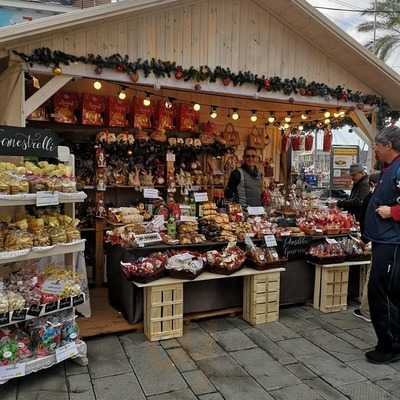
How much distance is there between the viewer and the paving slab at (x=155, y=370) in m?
2.85

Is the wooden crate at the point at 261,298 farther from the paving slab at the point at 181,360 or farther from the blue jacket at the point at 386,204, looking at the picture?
the blue jacket at the point at 386,204

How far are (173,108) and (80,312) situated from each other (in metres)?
3.35

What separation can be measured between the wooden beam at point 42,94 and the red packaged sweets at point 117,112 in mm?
1475

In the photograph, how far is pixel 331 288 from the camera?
443 cm

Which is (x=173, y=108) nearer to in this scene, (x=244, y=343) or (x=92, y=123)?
(x=92, y=123)

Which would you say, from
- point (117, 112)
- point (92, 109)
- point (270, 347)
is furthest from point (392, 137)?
point (92, 109)

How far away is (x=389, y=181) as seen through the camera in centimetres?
319

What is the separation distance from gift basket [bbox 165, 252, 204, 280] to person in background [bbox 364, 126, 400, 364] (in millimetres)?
1468

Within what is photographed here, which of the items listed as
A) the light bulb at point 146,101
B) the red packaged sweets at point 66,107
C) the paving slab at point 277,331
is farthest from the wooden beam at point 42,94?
the paving slab at point 277,331

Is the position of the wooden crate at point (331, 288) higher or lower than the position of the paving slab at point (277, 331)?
higher

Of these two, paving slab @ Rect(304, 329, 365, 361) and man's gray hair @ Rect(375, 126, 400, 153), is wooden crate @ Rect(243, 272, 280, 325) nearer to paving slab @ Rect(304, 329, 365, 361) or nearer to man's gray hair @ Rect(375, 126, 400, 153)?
paving slab @ Rect(304, 329, 365, 361)

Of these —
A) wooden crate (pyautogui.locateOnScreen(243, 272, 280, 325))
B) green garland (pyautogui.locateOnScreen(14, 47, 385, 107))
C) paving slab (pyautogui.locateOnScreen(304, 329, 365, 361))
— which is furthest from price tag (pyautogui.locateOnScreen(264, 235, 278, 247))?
green garland (pyautogui.locateOnScreen(14, 47, 385, 107))

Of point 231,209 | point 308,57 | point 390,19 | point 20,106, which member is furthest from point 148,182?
point 390,19

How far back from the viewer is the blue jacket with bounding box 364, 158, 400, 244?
10.3 feet
